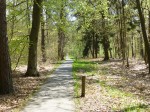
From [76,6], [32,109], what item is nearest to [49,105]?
[32,109]

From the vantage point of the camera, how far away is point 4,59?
48.0 feet

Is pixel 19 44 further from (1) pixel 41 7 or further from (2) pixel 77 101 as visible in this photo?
(2) pixel 77 101

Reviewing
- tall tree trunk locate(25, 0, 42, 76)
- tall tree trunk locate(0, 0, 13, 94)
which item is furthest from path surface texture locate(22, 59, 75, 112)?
tall tree trunk locate(25, 0, 42, 76)

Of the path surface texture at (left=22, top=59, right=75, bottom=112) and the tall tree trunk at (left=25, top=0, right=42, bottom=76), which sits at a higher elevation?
the tall tree trunk at (left=25, top=0, right=42, bottom=76)

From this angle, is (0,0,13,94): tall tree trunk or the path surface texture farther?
(0,0,13,94): tall tree trunk

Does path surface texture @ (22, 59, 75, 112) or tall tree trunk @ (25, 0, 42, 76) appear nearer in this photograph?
path surface texture @ (22, 59, 75, 112)

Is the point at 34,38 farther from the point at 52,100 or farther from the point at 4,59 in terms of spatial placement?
the point at 52,100

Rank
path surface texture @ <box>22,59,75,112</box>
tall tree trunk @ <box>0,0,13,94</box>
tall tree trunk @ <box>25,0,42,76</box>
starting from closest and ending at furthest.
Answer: path surface texture @ <box>22,59,75,112</box> → tall tree trunk @ <box>0,0,13,94</box> → tall tree trunk @ <box>25,0,42,76</box>

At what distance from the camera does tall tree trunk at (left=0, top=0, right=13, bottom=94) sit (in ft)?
47.4

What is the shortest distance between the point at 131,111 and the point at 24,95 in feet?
19.1

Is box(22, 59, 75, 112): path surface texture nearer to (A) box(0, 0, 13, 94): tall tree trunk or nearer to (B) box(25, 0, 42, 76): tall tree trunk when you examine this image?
(A) box(0, 0, 13, 94): tall tree trunk

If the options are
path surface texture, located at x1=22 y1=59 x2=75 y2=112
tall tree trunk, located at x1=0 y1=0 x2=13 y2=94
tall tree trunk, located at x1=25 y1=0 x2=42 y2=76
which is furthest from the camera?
tall tree trunk, located at x1=25 y1=0 x2=42 y2=76

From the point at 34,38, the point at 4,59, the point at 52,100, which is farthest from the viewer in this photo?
the point at 34,38

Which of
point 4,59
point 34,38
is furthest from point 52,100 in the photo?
point 34,38
